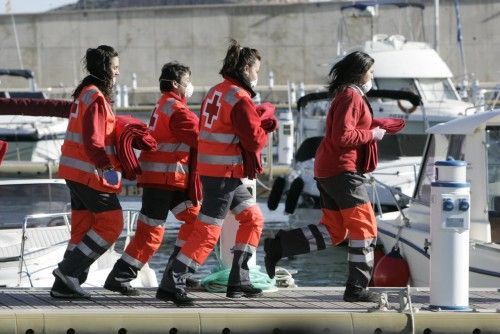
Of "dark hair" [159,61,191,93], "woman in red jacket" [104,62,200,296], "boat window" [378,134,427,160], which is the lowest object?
"boat window" [378,134,427,160]

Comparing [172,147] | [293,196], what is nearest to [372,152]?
[172,147]

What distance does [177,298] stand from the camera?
945cm

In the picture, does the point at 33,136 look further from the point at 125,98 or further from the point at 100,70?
the point at 100,70

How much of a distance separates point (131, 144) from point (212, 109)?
0.62 m

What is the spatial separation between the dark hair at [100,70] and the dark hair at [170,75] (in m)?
0.45

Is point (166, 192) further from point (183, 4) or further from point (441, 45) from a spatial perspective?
point (183, 4)

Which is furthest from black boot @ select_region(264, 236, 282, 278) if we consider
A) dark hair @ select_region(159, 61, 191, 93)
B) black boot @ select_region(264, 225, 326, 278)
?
dark hair @ select_region(159, 61, 191, 93)

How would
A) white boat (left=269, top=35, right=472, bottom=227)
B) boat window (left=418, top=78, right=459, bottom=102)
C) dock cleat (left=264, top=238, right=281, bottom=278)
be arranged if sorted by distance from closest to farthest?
dock cleat (left=264, top=238, right=281, bottom=278), white boat (left=269, top=35, right=472, bottom=227), boat window (left=418, top=78, right=459, bottom=102)

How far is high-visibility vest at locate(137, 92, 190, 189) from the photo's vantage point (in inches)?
386

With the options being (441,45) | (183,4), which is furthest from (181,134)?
(183,4)

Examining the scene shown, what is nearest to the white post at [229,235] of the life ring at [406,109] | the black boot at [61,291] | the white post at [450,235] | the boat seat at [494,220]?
the black boot at [61,291]

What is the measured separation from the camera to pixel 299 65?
165 ft

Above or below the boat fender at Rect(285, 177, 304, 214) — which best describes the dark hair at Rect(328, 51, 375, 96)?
above

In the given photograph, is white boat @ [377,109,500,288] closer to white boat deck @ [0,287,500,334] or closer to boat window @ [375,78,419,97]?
white boat deck @ [0,287,500,334]
